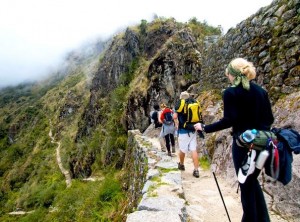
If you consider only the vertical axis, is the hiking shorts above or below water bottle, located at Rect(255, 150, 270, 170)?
below

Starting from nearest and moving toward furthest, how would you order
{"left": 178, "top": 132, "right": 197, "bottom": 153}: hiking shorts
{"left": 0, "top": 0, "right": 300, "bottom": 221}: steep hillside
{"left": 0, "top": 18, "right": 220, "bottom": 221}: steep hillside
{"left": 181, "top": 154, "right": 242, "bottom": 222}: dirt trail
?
{"left": 181, "top": 154, "right": 242, "bottom": 222}: dirt trail
{"left": 178, "top": 132, "right": 197, "bottom": 153}: hiking shorts
{"left": 0, "top": 0, "right": 300, "bottom": 221}: steep hillside
{"left": 0, "top": 18, "right": 220, "bottom": 221}: steep hillside

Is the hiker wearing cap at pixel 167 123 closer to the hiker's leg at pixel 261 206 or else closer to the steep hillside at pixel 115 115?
the steep hillside at pixel 115 115

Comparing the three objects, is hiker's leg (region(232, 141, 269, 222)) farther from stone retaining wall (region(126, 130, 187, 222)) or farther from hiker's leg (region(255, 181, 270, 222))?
stone retaining wall (region(126, 130, 187, 222))

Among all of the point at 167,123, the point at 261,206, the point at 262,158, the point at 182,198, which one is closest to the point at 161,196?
the point at 182,198

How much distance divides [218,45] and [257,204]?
32.6 feet

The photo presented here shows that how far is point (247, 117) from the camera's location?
3.59 meters

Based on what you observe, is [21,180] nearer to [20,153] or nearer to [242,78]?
[20,153]

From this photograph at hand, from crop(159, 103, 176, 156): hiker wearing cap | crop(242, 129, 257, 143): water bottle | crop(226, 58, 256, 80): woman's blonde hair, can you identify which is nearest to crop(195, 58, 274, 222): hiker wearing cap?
crop(226, 58, 256, 80): woman's blonde hair

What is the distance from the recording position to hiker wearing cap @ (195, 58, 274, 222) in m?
3.54

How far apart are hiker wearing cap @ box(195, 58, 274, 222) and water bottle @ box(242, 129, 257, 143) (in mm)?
145

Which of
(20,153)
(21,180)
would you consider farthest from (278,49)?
(20,153)

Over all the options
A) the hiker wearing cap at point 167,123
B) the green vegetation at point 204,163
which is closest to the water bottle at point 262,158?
the green vegetation at point 204,163

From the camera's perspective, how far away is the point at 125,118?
27.1 meters

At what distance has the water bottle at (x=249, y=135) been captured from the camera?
11.2 feet
